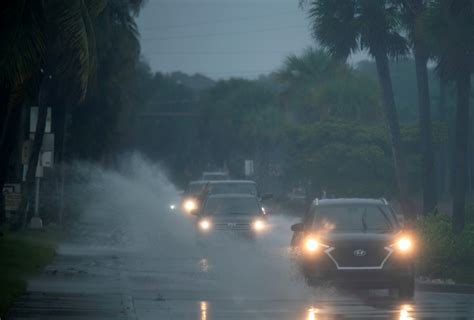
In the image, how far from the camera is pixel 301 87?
70.6m

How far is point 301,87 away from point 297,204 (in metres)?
10.3

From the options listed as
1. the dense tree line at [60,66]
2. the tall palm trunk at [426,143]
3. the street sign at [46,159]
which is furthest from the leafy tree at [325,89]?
the street sign at [46,159]

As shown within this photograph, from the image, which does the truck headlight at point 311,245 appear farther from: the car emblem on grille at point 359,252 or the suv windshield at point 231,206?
the suv windshield at point 231,206

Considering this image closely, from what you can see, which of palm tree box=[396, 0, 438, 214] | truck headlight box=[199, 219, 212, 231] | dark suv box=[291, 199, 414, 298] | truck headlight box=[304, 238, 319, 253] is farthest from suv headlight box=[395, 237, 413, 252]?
palm tree box=[396, 0, 438, 214]

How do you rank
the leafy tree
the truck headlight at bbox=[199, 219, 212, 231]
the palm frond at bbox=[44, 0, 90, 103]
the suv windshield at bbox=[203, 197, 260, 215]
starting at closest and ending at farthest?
the palm frond at bbox=[44, 0, 90, 103] → the truck headlight at bbox=[199, 219, 212, 231] → the suv windshield at bbox=[203, 197, 260, 215] → the leafy tree

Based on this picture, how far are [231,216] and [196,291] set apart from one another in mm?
12131

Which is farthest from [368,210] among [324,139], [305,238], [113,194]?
[113,194]

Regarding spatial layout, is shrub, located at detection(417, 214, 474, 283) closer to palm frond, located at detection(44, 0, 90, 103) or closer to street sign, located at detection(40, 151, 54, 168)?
palm frond, located at detection(44, 0, 90, 103)

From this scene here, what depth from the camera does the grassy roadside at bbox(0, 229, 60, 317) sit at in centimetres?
1892

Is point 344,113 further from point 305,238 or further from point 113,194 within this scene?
point 305,238

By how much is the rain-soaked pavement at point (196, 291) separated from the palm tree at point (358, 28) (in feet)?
26.0

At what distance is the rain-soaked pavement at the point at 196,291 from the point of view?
1705cm

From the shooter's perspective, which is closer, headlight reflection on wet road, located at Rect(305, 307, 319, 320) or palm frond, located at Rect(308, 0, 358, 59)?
headlight reflection on wet road, located at Rect(305, 307, 319, 320)

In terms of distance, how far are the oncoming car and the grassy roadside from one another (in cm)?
435
